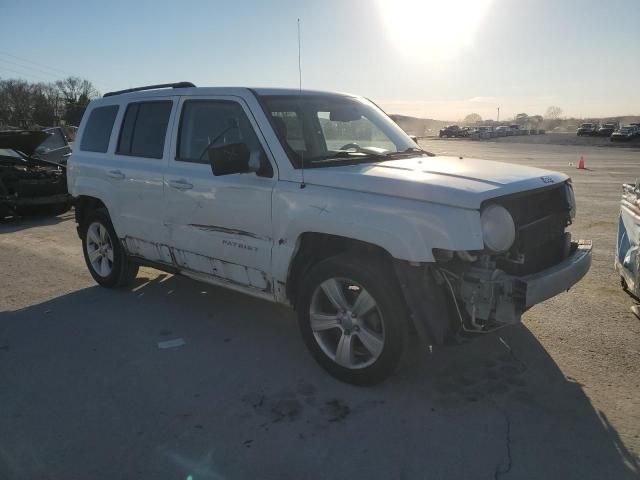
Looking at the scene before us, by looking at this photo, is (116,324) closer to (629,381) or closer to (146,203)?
(146,203)

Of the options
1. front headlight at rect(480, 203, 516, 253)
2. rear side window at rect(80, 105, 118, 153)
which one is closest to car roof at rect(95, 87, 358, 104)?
rear side window at rect(80, 105, 118, 153)

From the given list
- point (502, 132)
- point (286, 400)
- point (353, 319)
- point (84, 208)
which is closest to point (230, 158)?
point (353, 319)

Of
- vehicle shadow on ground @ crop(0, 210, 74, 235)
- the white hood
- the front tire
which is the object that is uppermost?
the white hood

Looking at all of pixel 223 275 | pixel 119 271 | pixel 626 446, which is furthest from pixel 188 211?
pixel 626 446

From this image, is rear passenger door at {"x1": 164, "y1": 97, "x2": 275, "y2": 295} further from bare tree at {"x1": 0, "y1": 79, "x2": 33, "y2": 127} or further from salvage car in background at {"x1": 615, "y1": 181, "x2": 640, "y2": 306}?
bare tree at {"x1": 0, "y1": 79, "x2": 33, "y2": 127}

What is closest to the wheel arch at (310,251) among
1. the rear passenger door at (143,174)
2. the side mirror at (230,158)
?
the side mirror at (230,158)

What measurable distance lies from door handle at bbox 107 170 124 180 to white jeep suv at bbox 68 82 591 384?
0.02m

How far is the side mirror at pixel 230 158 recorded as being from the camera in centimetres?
368

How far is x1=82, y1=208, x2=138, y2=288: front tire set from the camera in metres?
5.64

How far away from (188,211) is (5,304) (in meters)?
2.49

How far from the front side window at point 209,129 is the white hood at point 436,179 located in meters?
0.82

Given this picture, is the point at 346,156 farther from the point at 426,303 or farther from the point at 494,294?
the point at 494,294

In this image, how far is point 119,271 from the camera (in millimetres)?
5656

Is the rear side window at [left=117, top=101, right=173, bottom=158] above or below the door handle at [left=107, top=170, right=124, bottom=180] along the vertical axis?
above
